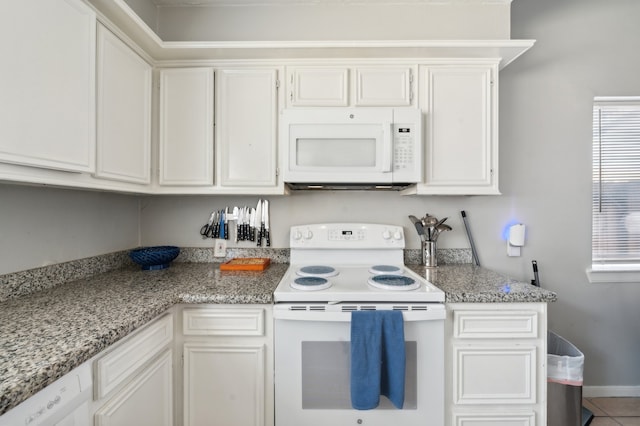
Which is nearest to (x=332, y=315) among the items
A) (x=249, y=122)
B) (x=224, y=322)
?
(x=224, y=322)

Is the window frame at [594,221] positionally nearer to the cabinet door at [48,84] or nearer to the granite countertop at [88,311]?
the granite countertop at [88,311]

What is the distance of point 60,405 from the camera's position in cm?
75

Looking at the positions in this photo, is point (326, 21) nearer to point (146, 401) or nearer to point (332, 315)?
point (332, 315)

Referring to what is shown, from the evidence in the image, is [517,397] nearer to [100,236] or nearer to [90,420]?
[90,420]

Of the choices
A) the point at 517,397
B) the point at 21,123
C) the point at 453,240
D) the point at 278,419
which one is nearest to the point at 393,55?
the point at 453,240

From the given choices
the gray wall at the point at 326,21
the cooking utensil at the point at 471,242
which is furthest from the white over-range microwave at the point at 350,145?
the gray wall at the point at 326,21

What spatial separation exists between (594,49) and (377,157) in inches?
74.0

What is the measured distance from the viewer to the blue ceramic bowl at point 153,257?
1.77 metres

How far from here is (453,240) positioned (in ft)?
6.81

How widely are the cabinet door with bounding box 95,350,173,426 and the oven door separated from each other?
482mm

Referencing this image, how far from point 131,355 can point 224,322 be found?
0.38m

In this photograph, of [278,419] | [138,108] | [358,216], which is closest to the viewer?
[278,419]

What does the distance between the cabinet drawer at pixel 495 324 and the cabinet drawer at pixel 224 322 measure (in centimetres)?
93

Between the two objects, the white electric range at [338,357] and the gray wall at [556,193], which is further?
the gray wall at [556,193]
